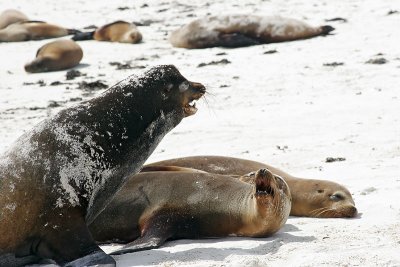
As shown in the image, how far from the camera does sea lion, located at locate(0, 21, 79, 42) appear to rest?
1589cm

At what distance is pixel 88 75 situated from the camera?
12305 millimetres

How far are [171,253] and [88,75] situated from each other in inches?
319

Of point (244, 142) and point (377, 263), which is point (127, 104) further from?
point (244, 142)

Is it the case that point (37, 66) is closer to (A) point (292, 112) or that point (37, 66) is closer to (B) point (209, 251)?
(A) point (292, 112)

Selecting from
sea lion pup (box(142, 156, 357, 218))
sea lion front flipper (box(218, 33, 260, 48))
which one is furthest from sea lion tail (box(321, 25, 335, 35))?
sea lion pup (box(142, 156, 357, 218))

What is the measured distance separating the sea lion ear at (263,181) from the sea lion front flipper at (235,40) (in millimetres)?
9121

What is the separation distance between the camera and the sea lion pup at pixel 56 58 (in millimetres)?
12836

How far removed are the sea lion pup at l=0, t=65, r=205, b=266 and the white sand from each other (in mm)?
341

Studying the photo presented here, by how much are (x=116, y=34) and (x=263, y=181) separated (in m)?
10.8

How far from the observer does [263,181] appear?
4895 millimetres

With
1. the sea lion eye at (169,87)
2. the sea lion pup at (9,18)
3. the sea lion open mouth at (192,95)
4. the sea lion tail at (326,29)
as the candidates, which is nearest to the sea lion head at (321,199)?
the sea lion open mouth at (192,95)

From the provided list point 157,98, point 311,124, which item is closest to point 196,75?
point 311,124

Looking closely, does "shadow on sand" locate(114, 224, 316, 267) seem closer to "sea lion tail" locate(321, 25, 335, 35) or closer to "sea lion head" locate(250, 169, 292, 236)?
"sea lion head" locate(250, 169, 292, 236)

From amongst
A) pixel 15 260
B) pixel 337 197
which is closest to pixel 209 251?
pixel 15 260
